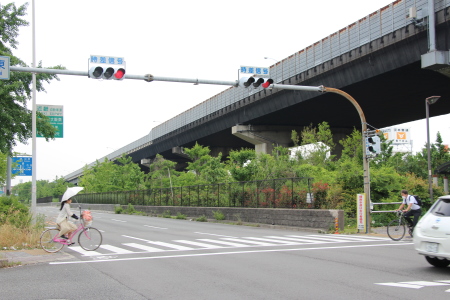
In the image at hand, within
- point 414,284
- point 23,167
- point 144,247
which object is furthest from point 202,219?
point 414,284

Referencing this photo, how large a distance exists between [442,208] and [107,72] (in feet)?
36.8

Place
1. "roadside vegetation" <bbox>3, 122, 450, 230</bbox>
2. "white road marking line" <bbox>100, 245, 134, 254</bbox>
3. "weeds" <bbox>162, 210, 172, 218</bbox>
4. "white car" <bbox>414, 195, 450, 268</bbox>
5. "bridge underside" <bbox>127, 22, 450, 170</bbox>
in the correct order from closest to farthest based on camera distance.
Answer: "white car" <bbox>414, 195, 450, 268</bbox> → "white road marking line" <bbox>100, 245, 134, 254</bbox> → "roadside vegetation" <bbox>3, 122, 450, 230</bbox> → "bridge underside" <bbox>127, 22, 450, 170</bbox> → "weeds" <bbox>162, 210, 172, 218</bbox>

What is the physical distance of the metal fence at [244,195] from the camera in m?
26.0

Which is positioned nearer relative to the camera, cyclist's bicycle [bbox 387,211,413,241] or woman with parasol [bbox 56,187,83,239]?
woman with parasol [bbox 56,187,83,239]

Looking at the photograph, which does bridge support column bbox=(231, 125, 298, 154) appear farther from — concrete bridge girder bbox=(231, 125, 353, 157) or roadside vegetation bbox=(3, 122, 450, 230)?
roadside vegetation bbox=(3, 122, 450, 230)

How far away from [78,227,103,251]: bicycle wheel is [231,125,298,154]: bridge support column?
34876 mm

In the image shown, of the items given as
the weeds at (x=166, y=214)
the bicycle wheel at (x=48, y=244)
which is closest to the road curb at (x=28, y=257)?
the bicycle wheel at (x=48, y=244)

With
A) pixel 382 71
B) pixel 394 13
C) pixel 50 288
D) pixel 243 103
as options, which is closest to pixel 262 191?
pixel 382 71

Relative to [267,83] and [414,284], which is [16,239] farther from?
[414,284]

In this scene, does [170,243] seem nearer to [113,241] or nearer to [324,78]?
[113,241]

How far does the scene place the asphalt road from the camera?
26.3ft

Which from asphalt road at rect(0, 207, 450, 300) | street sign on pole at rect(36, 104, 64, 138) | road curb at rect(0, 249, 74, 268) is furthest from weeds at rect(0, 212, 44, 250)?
street sign on pole at rect(36, 104, 64, 138)

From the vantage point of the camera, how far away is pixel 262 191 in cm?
2962

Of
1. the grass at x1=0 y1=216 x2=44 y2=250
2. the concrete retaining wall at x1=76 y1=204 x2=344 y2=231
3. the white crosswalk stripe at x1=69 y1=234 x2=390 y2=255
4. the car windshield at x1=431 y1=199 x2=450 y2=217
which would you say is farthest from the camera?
the concrete retaining wall at x1=76 y1=204 x2=344 y2=231
